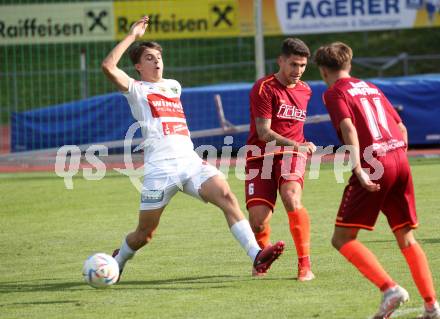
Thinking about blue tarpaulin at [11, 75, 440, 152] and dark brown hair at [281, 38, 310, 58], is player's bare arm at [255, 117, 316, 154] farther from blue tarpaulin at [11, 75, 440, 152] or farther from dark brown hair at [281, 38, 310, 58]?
blue tarpaulin at [11, 75, 440, 152]

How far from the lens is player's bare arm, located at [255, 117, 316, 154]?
8516 millimetres

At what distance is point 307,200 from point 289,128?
4927 mm

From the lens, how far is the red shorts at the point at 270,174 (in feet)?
29.3

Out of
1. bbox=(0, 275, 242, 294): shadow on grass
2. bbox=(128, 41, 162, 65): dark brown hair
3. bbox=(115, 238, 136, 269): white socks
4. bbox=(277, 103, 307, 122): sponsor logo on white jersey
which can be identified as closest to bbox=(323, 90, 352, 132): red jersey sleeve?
bbox=(277, 103, 307, 122): sponsor logo on white jersey

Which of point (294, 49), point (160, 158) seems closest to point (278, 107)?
point (294, 49)

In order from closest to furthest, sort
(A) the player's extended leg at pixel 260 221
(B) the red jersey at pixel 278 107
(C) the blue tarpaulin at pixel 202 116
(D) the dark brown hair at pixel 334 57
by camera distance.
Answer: (D) the dark brown hair at pixel 334 57 → (B) the red jersey at pixel 278 107 → (A) the player's extended leg at pixel 260 221 → (C) the blue tarpaulin at pixel 202 116

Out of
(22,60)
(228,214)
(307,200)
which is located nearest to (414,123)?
(307,200)

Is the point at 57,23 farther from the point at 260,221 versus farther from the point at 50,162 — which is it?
the point at 260,221

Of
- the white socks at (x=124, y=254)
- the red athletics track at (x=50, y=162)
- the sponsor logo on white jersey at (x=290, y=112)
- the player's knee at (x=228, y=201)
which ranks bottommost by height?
the red athletics track at (x=50, y=162)

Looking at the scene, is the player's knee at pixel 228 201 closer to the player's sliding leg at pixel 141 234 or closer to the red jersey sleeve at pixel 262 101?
the player's sliding leg at pixel 141 234

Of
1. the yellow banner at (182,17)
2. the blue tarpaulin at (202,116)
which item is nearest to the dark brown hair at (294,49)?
the blue tarpaulin at (202,116)

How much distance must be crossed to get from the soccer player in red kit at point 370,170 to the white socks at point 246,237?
59.0 inches

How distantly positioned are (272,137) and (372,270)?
2115 millimetres

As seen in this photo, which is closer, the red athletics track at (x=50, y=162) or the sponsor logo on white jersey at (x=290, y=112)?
the sponsor logo on white jersey at (x=290, y=112)
